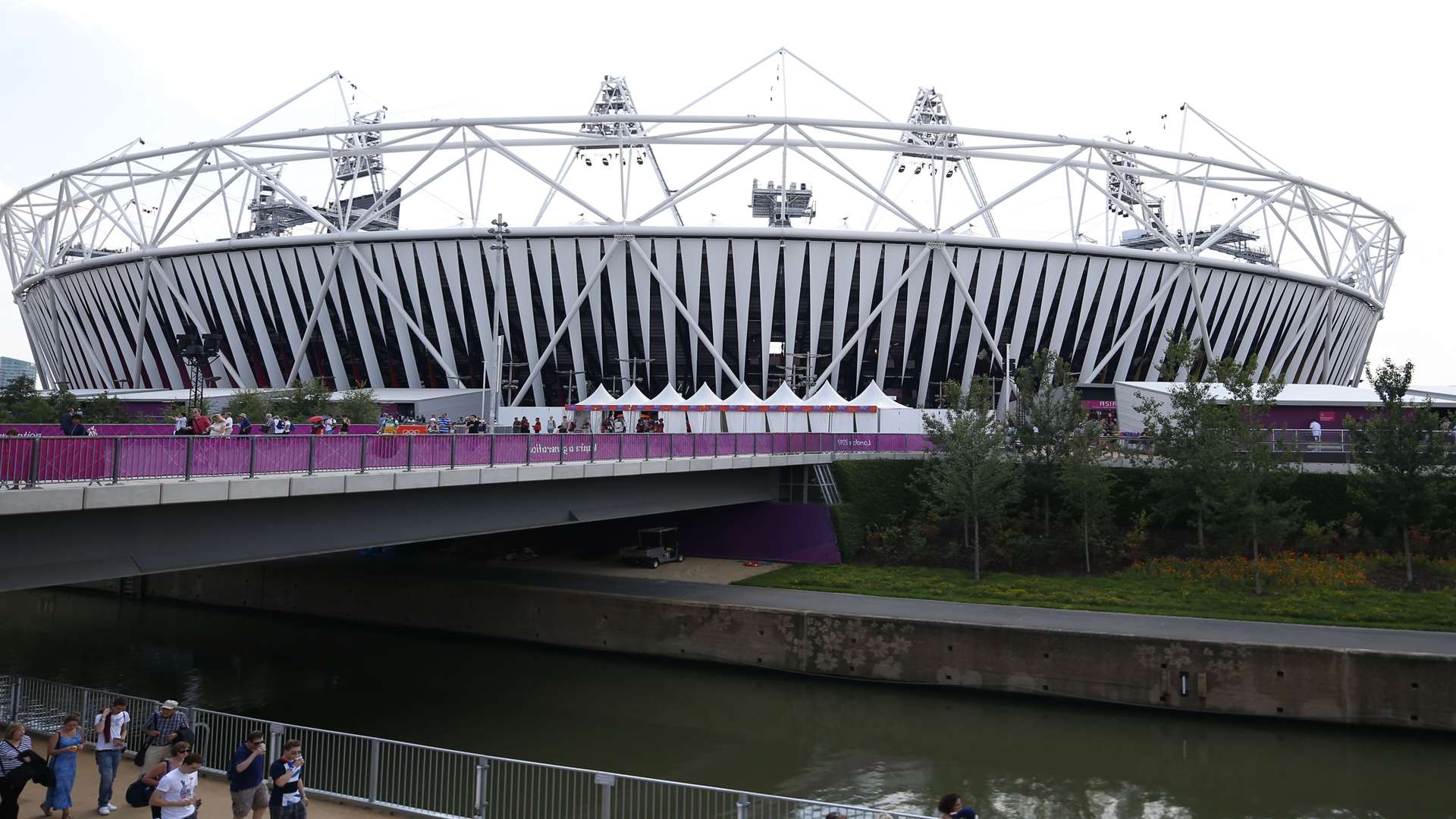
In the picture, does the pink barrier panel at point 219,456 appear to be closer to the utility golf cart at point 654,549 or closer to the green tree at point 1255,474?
the utility golf cart at point 654,549

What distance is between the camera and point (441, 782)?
575 inches

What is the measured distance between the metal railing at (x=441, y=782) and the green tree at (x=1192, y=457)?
16.3 m

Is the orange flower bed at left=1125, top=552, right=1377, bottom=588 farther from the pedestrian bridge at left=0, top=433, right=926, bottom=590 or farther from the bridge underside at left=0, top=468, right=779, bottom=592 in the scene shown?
the bridge underside at left=0, top=468, right=779, bottom=592

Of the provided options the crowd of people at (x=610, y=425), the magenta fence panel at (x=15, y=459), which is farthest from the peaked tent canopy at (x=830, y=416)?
the magenta fence panel at (x=15, y=459)

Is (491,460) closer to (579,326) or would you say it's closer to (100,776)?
(100,776)

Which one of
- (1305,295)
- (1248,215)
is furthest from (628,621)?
(1305,295)

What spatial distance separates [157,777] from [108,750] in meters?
1.67

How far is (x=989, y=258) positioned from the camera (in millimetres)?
49031

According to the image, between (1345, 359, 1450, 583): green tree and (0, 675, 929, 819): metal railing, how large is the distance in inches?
724

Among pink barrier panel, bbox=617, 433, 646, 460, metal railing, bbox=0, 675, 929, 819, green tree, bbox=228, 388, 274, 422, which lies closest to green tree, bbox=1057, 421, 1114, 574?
→ pink barrier panel, bbox=617, 433, 646, 460

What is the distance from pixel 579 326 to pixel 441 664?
29.6 metres

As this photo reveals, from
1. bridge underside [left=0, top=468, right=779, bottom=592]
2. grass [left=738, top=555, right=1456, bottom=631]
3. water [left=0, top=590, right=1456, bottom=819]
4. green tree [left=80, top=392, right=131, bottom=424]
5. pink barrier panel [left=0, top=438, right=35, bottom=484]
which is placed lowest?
water [left=0, top=590, right=1456, bottom=819]

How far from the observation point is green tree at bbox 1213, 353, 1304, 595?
24.0 meters

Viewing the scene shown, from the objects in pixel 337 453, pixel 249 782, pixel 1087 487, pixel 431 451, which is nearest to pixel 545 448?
pixel 431 451
